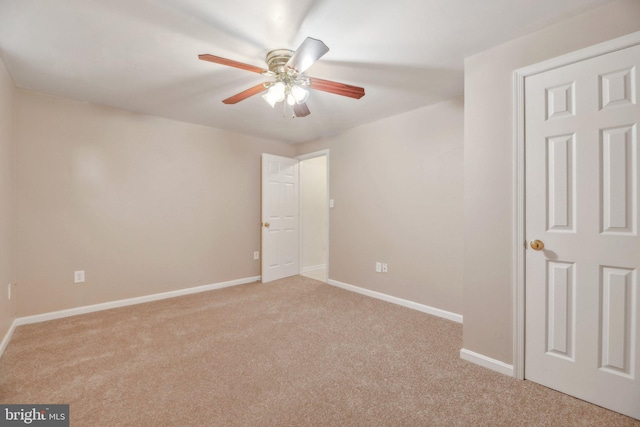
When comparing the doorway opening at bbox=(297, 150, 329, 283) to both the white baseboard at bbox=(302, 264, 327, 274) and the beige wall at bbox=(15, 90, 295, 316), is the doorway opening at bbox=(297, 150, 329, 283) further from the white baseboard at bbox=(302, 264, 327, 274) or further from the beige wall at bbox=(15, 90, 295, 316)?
the beige wall at bbox=(15, 90, 295, 316)

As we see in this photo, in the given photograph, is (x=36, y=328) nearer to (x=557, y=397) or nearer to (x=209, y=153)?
(x=209, y=153)

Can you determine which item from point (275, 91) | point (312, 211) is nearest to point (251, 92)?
point (275, 91)

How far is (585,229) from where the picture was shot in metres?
1.68

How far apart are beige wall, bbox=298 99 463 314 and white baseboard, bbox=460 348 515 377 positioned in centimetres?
85

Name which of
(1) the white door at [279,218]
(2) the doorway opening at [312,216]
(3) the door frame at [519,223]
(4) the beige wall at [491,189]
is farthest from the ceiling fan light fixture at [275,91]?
(2) the doorway opening at [312,216]

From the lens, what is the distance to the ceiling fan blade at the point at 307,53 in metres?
1.54

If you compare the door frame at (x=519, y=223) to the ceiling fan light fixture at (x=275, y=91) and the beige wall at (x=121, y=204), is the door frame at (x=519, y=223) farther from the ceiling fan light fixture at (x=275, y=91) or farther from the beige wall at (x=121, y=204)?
the beige wall at (x=121, y=204)

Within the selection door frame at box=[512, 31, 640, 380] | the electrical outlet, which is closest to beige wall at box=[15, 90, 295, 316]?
the electrical outlet

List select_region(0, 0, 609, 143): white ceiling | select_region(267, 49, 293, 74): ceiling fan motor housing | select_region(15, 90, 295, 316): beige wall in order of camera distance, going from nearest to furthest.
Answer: select_region(0, 0, 609, 143): white ceiling → select_region(267, 49, 293, 74): ceiling fan motor housing → select_region(15, 90, 295, 316): beige wall

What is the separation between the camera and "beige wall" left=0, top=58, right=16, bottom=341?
225cm

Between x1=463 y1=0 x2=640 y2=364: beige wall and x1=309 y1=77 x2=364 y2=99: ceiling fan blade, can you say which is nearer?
x1=463 y1=0 x2=640 y2=364: beige wall

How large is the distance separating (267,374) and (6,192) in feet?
9.16

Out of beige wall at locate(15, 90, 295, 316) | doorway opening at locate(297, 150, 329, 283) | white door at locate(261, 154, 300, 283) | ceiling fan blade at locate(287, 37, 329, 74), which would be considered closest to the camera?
ceiling fan blade at locate(287, 37, 329, 74)

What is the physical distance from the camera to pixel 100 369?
198 centimetres
